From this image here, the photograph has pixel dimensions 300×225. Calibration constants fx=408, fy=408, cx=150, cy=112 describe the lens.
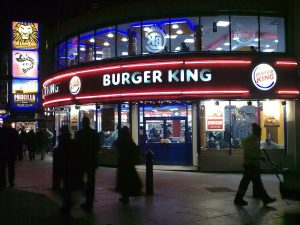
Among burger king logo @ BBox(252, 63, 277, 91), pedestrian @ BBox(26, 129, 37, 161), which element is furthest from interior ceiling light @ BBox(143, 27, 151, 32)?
pedestrian @ BBox(26, 129, 37, 161)

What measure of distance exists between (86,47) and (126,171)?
38.8 ft

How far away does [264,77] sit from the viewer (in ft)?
52.6

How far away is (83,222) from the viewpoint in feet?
25.8

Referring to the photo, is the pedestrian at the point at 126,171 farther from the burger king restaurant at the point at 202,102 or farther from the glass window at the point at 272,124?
the glass window at the point at 272,124

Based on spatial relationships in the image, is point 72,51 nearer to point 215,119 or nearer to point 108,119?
point 108,119

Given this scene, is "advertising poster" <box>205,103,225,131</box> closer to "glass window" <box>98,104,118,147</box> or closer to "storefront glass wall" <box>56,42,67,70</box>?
"glass window" <box>98,104,118,147</box>

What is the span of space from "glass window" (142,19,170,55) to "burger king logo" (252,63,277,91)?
3.90 meters

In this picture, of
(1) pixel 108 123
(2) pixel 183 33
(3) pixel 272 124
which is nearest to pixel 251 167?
(3) pixel 272 124

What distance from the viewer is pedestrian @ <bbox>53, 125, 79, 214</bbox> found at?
8.47 m

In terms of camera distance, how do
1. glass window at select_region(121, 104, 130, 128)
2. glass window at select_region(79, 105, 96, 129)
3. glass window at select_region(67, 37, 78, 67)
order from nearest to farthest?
1. glass window at select_region(121, 104, 130, 128)
2. glass window at select_region(79, 105, 96, 129)
3. glass window at select_region(67, 37, 78, 67)

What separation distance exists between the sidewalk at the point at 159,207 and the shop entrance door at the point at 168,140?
14.5 feet

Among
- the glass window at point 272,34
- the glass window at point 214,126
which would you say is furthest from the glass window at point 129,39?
the glass window at point 272,34

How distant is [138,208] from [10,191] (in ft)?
13.8

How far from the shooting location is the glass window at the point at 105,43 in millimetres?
18922
